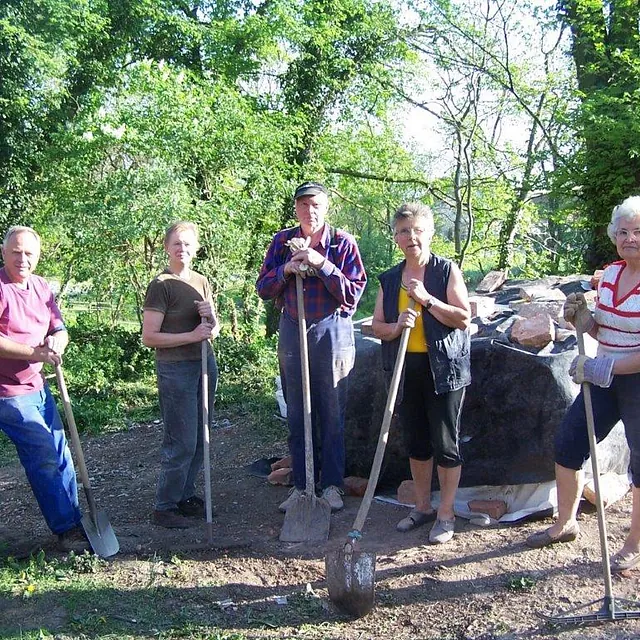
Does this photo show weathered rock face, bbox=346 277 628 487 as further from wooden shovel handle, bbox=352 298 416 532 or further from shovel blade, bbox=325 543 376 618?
shovel blade, bbox=325 543 376 618

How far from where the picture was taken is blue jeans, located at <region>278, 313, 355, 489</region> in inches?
167

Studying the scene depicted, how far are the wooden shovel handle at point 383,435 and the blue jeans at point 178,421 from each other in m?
1.25

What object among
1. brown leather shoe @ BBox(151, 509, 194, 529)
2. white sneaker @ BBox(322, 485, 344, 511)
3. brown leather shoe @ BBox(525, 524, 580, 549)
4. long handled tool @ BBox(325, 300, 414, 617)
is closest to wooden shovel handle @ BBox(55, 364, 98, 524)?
brown leather shoe @ BBox(151, 509, 194, 529)

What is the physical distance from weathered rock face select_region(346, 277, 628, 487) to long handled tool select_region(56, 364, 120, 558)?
1.84 meters

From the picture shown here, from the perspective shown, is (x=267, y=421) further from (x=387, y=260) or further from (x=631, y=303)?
(x=387, y=260)

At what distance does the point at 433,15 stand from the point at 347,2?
5.78 feet

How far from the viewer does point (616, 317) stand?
3328mm

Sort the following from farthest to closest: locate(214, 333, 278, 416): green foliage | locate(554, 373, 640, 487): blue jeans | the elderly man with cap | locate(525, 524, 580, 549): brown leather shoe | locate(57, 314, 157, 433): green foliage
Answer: locate(214, 333, 278, 416): green foliage → locate(57, 314, 157, 433): green foliage → the elderly man with cap → locate(525, 524, 580, 549): brown leather shoe → locate(554, 373, 640, 487): blue jeans

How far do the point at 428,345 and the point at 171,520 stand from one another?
2001 millimetres

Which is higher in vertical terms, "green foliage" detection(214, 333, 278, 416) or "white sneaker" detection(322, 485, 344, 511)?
"green foliage" detection(214, 333, 278, 416)

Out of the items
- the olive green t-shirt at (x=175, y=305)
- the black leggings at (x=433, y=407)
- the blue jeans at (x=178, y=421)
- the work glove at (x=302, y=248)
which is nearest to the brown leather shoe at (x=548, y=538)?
the black leggings at (x=433, y=407)

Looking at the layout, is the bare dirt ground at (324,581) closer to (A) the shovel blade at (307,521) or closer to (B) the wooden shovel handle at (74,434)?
(A) the shovel blade at (307,521)

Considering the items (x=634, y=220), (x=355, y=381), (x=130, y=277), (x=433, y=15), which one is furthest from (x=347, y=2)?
(x=634, y=220)

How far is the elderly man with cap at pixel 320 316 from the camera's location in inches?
164
